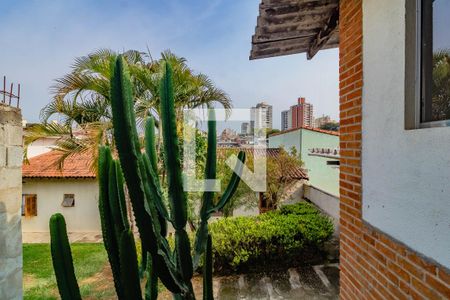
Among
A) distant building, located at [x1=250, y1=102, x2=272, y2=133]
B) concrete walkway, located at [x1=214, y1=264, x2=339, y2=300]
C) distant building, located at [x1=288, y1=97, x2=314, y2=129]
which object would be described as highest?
distant building, located at [x1=288, y1=97, x2=314, y2=129]

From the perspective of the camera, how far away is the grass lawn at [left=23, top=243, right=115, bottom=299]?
19.5 ft

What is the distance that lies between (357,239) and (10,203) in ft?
10.9

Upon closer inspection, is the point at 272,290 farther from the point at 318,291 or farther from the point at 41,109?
the point at 41,109

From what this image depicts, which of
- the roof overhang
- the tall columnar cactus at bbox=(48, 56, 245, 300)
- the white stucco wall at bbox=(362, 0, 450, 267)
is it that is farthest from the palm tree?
the white stucco wall at bbox=(362, 0, 450, 267)

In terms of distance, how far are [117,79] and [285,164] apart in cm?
1042

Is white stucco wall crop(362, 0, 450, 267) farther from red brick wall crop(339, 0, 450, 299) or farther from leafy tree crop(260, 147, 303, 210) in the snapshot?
leafy tree crop(260, 147, 303, 210)

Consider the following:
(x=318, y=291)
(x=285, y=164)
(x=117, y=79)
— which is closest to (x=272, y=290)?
(x=318, y=291)

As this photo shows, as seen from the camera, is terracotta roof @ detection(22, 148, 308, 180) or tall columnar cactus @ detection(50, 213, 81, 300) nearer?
tall columnar cactus @ detection(50, 213, 81, 300)

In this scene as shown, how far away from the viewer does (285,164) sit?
11602 millimetres

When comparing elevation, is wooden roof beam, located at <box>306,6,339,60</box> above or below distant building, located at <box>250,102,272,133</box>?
above

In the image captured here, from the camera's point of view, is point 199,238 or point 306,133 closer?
point 199,238

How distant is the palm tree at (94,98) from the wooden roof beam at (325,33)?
3521 millimetres

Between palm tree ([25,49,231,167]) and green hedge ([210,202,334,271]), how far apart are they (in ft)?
11.4

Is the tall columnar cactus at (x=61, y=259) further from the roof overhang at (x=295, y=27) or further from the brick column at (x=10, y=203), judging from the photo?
the roof overhang at (x=295, y=27)
